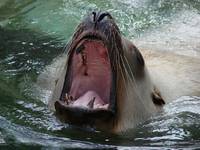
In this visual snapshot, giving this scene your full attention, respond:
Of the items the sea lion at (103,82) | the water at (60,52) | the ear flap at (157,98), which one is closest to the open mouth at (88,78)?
the sea lion at (103,82)

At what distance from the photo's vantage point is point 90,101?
4395 mm

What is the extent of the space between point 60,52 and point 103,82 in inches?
67.4

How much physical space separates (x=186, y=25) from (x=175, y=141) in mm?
3053

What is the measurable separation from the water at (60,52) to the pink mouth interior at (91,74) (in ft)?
0.88

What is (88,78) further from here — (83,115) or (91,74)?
(83,115)

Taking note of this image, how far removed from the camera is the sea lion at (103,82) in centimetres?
432

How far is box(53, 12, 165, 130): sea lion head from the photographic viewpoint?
4.31m

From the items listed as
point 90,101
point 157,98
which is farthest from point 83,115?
point 157,98

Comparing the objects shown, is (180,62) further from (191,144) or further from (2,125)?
(2,125)

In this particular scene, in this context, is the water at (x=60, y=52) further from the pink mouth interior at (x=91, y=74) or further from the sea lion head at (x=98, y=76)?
the pink mouth interior at (x=91, y=74)

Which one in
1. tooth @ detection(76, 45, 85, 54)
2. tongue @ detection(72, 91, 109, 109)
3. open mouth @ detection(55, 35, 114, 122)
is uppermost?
tooth @ detection(76, 45, 85, 54)

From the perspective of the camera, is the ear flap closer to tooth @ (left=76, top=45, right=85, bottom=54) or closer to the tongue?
the tongue

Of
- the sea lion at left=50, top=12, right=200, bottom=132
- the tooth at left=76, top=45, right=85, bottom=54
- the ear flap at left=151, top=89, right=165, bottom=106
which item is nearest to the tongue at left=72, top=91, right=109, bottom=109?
the sea lion at left=50, top=12, right=200, bottom=132

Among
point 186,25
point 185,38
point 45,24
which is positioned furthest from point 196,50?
point 45,24
